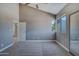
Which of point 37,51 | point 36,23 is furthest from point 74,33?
point 36,23

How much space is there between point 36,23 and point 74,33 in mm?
3819

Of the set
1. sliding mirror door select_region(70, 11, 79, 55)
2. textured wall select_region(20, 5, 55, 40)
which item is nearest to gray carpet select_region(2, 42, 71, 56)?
sliding mirror door select_region(70, 11, 79, 55)

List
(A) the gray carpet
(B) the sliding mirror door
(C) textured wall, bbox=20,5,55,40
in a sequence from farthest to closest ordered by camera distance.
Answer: (C) textured wall, bbox=20,5,55,40 < (A) the gray carpet < (B) the sliding mirror door

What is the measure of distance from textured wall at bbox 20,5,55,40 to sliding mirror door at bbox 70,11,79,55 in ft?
8.73

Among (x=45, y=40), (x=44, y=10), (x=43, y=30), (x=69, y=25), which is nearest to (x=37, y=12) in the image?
(x=44, y=10)

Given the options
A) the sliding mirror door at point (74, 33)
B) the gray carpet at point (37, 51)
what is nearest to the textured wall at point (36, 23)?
the gray carpet at point (37, 51)

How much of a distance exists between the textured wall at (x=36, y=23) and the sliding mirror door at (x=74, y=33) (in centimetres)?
266

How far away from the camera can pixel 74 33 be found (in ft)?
18.0

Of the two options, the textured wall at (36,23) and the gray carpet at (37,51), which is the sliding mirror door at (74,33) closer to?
the gray carpet at (37,51)

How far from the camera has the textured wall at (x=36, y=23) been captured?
8.28 meters

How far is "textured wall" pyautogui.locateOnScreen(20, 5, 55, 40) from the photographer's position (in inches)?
326

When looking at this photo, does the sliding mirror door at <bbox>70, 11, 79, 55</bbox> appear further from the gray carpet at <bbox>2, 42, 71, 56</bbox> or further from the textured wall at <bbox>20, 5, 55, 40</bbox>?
the textured wall at <bbox>20, 5, 55, 40</bbox>

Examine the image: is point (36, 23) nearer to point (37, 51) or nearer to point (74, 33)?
point (37, 51)

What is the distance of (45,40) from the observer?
8.19 metres
